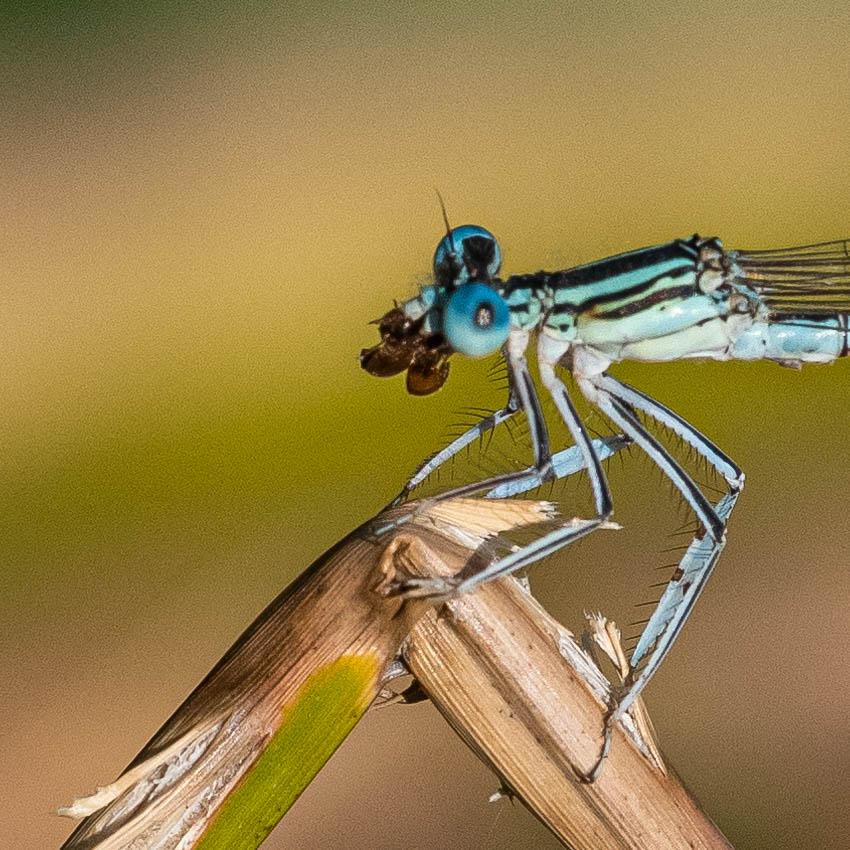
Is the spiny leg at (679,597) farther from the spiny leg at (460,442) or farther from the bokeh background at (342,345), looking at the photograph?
the bokeh background at (342,345)

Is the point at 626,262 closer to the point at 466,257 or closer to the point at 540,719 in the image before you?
the point at 466,257

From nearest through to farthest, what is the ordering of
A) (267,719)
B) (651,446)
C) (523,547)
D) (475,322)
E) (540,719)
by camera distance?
1. (267,719)
2. (540,719)
3. (523,547)
4. (475,322)
5. (651,446)

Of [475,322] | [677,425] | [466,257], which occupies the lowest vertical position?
[677,425]

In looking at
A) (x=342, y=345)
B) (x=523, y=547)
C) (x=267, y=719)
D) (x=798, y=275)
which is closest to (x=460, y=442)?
(x=523, y=547)

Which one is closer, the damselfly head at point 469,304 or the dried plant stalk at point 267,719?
the dried plant stalk at point 267,719

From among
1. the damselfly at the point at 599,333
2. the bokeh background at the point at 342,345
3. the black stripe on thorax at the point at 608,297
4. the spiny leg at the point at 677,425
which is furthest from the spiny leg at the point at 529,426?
the bokeh background at the point at 342,345

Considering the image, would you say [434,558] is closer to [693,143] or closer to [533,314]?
[533,314]
